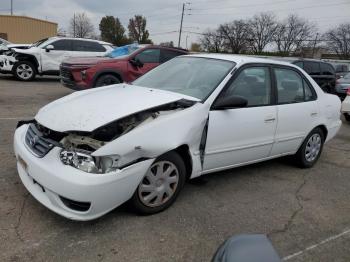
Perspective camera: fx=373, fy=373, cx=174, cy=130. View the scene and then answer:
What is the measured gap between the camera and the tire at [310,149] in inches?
215

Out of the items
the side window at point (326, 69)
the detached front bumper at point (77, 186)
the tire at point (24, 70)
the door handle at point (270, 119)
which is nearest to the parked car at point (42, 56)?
the tire at point (24, 70)

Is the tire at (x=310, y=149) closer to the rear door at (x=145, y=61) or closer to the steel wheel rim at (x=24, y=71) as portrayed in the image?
the rear door at (x=145, y=61)

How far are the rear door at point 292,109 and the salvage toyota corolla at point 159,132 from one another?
0.02 metres

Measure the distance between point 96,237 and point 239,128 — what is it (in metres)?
2.00

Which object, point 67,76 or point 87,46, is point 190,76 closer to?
point 67,76

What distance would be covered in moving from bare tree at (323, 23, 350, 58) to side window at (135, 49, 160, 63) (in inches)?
2308

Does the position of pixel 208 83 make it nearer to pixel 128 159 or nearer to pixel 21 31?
pixel 128 159

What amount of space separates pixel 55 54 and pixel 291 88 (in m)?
10.5

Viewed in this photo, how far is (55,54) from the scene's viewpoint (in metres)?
13.5

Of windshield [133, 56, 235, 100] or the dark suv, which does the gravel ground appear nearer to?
windshield [133, 56, 235, 100]

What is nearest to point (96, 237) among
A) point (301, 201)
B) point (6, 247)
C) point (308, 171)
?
point (6, 247)

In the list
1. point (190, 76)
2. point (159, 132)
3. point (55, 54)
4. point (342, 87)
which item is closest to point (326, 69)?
point (342, 87)

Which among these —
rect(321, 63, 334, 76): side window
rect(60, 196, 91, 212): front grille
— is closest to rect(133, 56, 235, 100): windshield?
rect(60, 196, 91, 212): front grille

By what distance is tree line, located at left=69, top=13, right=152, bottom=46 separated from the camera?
212ft
